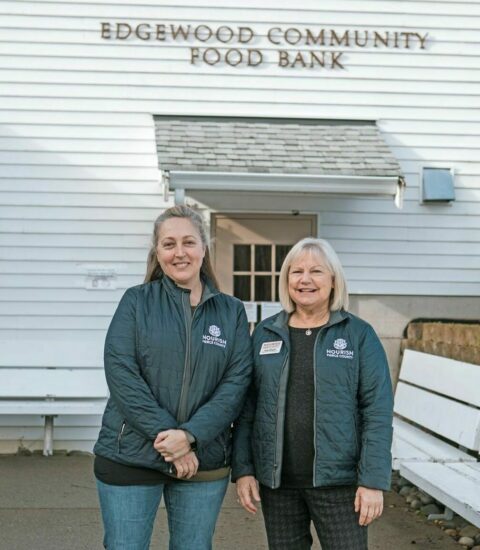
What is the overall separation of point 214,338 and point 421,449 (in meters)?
3.64

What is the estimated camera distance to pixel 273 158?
26.9 feet

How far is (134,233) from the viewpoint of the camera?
876 centimetres

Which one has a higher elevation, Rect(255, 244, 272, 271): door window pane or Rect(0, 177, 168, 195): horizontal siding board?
Rect(0, 177, 168, 195): horizontal siding board

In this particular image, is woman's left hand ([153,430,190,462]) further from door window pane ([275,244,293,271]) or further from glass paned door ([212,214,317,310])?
door window pane ([275,244,293,271])

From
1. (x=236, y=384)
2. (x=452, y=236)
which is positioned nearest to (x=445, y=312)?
(x=452, y=236)

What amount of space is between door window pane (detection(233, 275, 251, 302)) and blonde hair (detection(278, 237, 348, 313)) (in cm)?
524

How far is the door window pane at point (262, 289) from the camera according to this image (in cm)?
900

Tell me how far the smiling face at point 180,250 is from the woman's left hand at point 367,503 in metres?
1.04

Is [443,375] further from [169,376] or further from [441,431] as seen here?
[169,376]

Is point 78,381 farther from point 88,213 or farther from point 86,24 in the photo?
point 86,24

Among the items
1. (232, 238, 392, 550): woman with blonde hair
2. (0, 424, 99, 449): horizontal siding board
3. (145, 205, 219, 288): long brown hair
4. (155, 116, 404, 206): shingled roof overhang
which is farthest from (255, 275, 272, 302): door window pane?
(232, 238, 392, 550): woman with blonde hair

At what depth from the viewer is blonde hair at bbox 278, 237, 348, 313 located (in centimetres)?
366

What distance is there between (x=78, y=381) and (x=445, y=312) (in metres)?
3.66

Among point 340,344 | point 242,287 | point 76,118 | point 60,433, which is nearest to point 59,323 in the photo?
point 60,433
